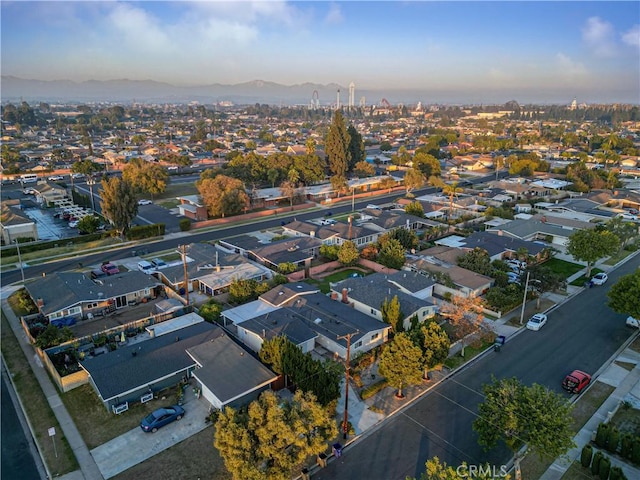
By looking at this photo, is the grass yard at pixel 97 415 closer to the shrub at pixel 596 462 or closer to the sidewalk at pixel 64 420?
the sidewalk at pixel 64 420

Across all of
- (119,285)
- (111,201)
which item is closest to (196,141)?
(111,201)

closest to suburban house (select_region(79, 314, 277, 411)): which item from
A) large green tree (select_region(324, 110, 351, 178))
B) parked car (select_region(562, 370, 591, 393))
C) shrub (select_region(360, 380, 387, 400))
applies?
shrub (select_region(360, 380, 387, 400))

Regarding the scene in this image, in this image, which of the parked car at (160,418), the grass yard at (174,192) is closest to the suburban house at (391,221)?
the parked car at (160,418)

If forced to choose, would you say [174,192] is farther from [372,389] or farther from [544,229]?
[372,389]

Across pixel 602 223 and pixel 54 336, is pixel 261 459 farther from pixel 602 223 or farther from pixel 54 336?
pixel 602 223

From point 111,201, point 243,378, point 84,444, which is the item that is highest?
point 111,201

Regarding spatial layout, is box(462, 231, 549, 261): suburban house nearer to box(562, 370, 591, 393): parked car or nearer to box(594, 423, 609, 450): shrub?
box(562, 370, 591, 393): parked car
